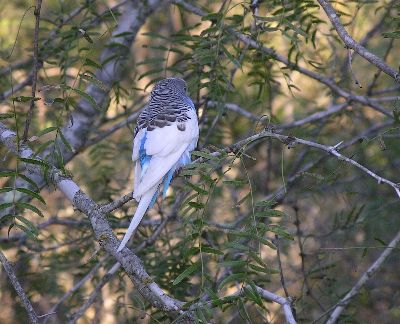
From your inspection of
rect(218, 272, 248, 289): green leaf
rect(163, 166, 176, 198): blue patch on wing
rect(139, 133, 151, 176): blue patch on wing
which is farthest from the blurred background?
rect(139, 133, 151, 176): blue patch on wing

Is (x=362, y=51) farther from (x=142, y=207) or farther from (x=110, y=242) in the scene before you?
(x=110, y=242)

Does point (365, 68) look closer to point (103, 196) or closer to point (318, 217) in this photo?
point (318, 217)

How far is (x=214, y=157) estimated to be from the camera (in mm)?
2523

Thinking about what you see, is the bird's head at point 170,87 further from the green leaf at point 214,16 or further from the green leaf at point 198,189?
the green leaf at point 198,189

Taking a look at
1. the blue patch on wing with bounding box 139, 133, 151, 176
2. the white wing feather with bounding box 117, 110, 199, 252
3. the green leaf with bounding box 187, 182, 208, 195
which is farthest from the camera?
the blue patch on wing with bounding box 139, 133, 151, 176

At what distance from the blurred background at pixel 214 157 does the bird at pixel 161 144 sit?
0.14 m

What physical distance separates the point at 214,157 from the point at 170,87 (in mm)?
1583

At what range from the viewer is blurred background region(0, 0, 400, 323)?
3301 mm

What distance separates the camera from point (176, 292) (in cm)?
369

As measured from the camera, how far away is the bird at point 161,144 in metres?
3.05

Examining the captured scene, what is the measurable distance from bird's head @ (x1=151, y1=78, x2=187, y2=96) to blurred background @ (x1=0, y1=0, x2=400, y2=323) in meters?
0.09

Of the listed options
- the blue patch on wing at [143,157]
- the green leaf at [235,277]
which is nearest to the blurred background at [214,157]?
the green leaf at [235,277]

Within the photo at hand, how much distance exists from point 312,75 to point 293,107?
242 cm

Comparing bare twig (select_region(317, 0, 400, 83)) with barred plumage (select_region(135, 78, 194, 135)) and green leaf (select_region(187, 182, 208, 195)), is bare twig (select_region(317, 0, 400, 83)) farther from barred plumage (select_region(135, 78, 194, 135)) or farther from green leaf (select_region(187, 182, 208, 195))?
barred plumage (select_region(135, 78, 194, 135))
